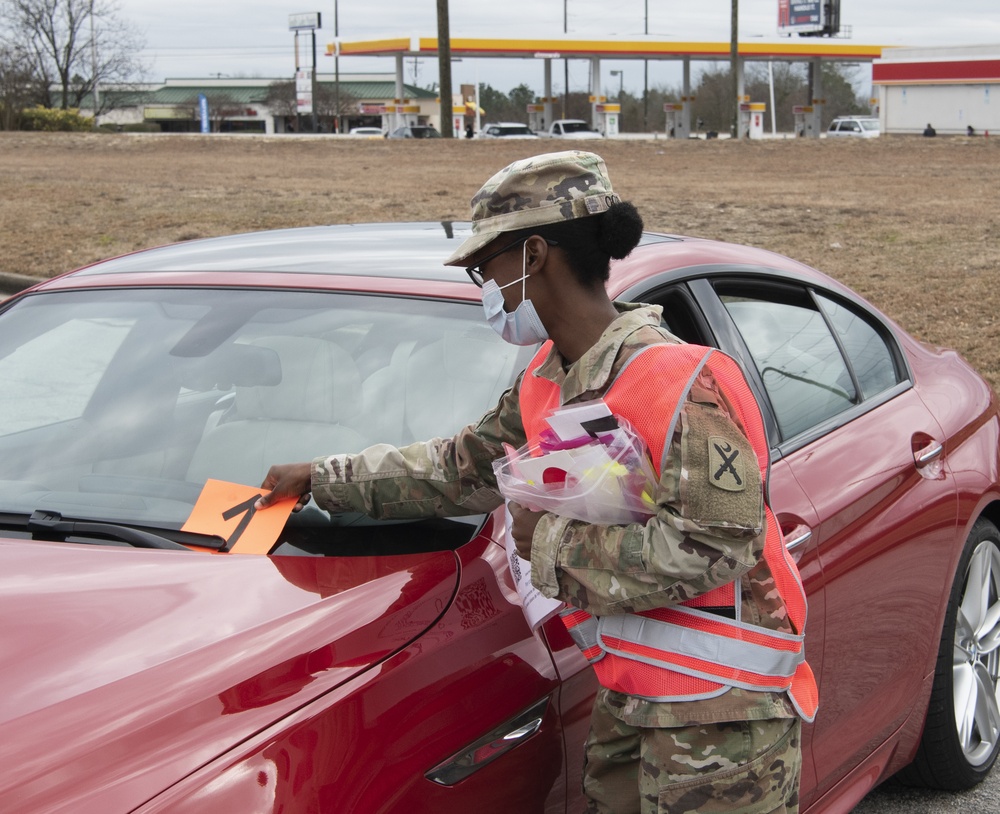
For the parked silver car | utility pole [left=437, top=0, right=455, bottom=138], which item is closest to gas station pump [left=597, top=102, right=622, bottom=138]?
the parked silver car

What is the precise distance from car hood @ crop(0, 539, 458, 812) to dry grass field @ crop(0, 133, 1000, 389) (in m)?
6.87

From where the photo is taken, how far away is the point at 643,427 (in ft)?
5.86

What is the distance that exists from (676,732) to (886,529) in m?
1.31

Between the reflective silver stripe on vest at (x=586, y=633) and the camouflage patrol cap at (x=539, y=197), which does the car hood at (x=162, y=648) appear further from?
the camouflage patrol cap at (x=539, y=197)

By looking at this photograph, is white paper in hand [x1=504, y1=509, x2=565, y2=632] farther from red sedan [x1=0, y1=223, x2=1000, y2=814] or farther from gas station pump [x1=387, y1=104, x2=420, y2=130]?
gas station pump [x1=387, y1=104, x2=420, y2=130]

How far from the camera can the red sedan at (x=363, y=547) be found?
1.59 m

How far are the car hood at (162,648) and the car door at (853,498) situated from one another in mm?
1117

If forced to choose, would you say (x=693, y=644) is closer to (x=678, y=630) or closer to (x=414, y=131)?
(x=678, y=630)

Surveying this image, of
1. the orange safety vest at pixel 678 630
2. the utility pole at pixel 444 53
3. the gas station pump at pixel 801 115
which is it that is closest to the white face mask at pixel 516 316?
the orange safety vest at pixel 678 630

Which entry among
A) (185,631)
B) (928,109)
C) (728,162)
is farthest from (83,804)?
(928,109)

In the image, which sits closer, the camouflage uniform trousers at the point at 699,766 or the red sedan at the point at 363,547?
the red sedan at the point at 363,547

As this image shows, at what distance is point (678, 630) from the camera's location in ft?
5.98

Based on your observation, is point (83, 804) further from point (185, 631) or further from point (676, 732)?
point (676, 732)

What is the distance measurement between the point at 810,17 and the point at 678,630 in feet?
251
